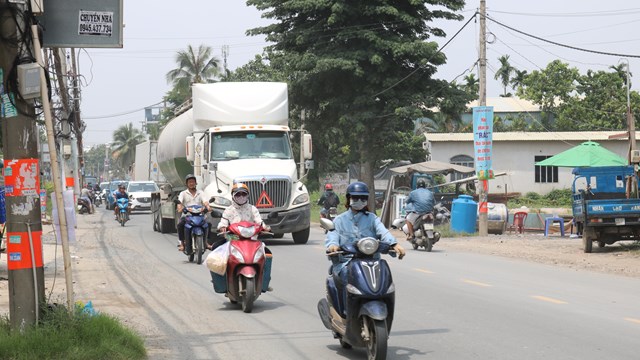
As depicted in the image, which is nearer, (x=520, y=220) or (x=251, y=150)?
(x=251, y=150)

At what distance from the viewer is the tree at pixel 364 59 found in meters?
40.4

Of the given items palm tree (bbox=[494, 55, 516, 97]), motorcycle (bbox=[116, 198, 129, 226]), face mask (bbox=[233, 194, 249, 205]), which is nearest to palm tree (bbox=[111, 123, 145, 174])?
palm tree (bbox=[494, 55, 516, 97])

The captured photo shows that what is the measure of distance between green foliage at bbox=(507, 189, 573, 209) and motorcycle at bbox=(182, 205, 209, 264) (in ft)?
128

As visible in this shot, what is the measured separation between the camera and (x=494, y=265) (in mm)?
18516

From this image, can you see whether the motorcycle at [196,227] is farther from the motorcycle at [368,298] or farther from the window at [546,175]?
the window at [546,175]

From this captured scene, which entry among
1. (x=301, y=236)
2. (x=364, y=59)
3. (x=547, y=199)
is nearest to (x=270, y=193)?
(x=301, y=236)

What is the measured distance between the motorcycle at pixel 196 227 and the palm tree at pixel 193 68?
55.8 meters

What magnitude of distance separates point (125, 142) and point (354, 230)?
123944 mm

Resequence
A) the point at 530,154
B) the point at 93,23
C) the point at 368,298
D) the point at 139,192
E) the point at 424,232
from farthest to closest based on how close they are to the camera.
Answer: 1. the point at 530,154
2. the point at 139,192
3. the point at 424,232
4. the point at 93,23
5. the point at 368,298

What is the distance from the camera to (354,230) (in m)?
8.63

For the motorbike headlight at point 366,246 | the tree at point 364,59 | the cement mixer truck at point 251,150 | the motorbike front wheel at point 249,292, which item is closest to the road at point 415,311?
the motorbike front wheel at point 249,292

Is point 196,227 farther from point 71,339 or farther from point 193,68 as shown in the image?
point 193,68

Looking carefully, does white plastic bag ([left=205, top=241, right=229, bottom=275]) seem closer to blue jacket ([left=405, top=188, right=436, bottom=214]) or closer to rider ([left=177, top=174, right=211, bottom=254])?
rider ([left=177, top=174, right=211, bottom=254])

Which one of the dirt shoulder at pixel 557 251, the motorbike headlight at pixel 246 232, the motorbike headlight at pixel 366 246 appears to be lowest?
the dirt shoulder at pixel 557 251
